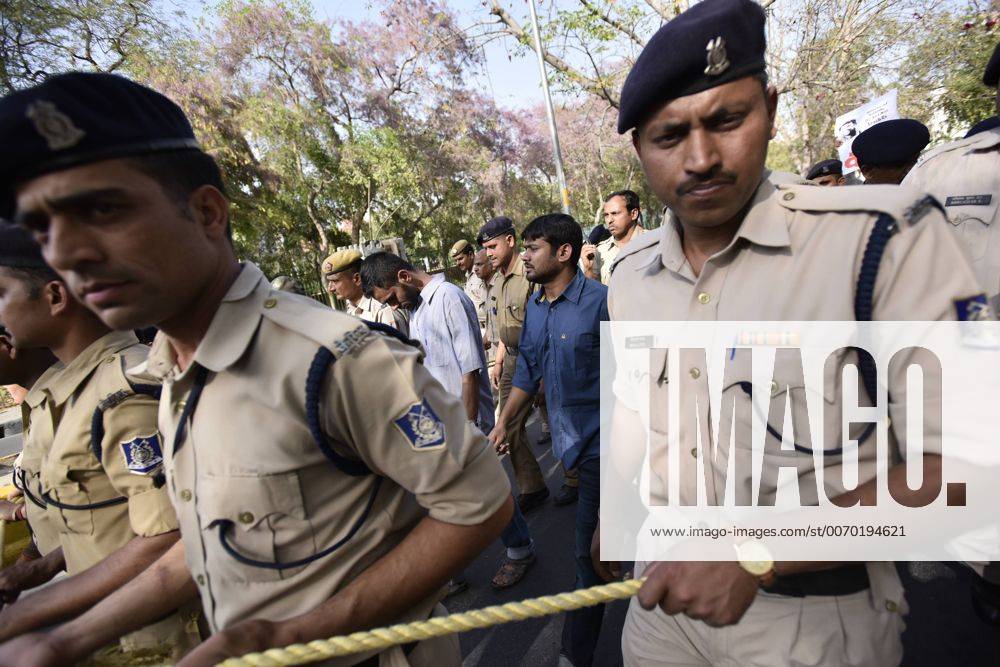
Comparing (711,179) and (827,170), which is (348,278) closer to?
(711,179)

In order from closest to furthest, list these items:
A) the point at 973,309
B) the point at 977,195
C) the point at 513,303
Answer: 1. the point at 973,309
2. the point at 977,195
3. the point at 513,303

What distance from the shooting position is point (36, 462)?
171 centimetres

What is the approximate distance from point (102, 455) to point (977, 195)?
3.49 meters

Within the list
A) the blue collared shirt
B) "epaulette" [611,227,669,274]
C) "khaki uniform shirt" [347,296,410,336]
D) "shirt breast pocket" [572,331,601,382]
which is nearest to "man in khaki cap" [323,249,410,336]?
"khaki uniform shirt" [347,296,410,336]

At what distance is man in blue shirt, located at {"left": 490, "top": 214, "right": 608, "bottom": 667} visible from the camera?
2422 millimetres

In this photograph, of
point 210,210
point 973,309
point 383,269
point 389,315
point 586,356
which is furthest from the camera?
point 389,315

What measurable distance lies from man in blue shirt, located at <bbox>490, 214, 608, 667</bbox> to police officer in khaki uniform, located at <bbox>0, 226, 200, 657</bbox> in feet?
5.33

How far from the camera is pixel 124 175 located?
3.33 ft

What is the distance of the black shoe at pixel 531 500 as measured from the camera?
414cm

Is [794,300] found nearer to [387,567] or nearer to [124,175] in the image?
[387,567]

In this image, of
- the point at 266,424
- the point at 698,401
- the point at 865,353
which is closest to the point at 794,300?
the point at 865,353

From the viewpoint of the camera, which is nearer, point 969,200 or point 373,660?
point 373,660

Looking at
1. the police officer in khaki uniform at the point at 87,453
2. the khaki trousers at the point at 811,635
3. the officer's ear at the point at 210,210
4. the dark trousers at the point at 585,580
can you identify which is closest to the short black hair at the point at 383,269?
the dark trousers at the point at 585,580

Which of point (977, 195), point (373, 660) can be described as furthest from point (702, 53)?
point (977, 195)
